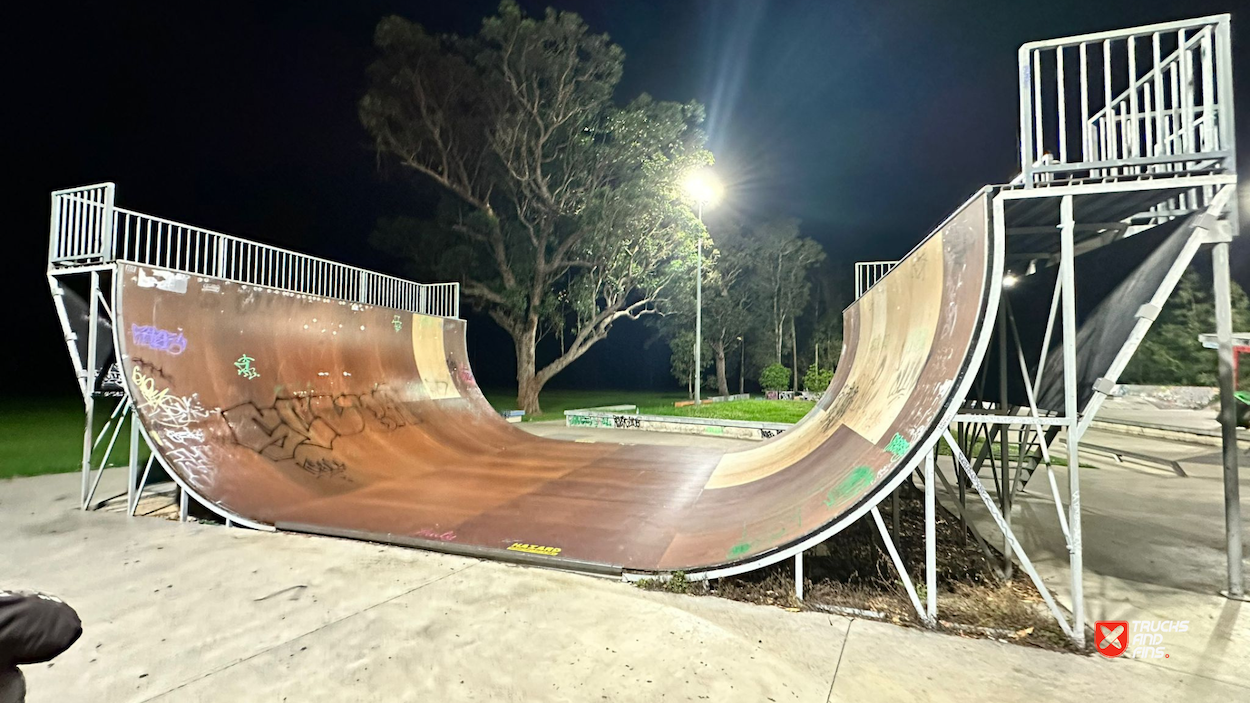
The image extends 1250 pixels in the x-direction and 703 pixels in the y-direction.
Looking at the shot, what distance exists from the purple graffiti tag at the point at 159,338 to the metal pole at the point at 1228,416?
9.95m

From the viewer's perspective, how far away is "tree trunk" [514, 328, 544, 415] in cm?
2100

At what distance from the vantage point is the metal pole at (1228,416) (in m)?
4.05

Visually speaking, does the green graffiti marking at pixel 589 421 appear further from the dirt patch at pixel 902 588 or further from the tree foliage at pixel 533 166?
the dirt patch at pixel 902 588

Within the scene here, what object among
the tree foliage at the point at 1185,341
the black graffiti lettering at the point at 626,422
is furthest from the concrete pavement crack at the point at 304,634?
the tree foliage at the point at 1185,341

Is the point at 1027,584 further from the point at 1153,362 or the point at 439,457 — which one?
the point at 1153,362

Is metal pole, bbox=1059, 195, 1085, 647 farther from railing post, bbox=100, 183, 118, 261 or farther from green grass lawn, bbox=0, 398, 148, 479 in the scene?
green grass lawn, bbox=0, 398, 148, 479

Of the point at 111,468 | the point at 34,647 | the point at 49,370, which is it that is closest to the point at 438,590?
the point at 34,647

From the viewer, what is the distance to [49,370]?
4081cm

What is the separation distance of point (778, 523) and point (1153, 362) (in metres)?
26.2

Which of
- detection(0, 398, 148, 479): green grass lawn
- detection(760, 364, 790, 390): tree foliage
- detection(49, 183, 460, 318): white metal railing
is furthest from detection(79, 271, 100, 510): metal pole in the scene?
detection(760, 364, 790, 390): tree foliage

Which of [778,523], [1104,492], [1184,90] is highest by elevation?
[1184,90]

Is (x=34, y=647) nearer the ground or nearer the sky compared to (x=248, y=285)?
nearer the ground

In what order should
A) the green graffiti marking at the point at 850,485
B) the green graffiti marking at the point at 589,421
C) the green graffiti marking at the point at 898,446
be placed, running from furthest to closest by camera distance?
1. the green graffiti marking at the point at 589,421
2. the green graffiti marking at the point at 850,485
3. the green graffiti marking at the point at 898,446

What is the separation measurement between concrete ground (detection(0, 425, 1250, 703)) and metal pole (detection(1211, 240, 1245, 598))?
0.32 meters
